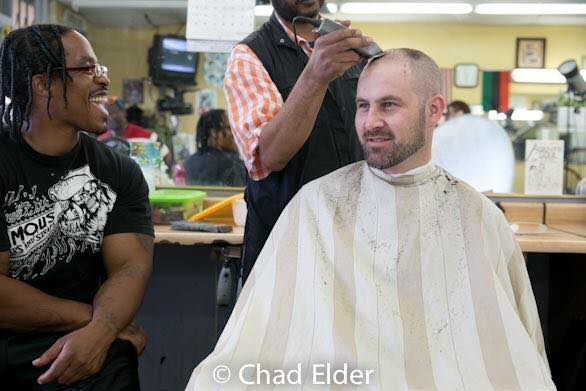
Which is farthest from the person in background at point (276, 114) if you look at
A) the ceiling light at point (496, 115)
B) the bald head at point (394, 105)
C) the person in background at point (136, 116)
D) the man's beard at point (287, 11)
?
the ceiling light at point (496, 115)

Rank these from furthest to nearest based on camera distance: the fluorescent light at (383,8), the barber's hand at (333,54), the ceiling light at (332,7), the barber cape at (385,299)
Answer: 1. the fluorescent light at (383,8)
2. the ceiling light at (332,7)
3. the barber's hand at (333,54)
4. the barber cape at (385,299)

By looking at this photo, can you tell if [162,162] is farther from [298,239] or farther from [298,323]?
[298,323]

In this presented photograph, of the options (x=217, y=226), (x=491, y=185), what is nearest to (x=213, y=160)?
(x=217, y=226)

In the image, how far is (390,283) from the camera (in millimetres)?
1659

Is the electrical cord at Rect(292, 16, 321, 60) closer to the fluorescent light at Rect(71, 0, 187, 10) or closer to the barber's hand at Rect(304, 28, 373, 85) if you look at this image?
the barber's hand at Rect(304, 28, 373, 85)

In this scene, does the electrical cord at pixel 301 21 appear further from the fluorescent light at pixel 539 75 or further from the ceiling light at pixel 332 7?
the fluorescent light at pixel 539 75

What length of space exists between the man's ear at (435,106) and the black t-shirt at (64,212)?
868 millimetres

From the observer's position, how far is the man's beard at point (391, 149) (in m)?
1.72

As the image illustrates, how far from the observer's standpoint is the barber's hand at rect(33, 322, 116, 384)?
67.9 inches

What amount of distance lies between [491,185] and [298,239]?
1.48m

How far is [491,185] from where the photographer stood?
2.95 meters

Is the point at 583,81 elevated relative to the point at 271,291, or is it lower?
elevated

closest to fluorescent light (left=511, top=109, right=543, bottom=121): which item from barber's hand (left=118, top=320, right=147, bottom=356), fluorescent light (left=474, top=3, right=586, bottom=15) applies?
fluorescent light (left=474, top=3, right=586, bottom=15)

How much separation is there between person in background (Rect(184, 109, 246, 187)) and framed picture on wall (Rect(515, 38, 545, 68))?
157 centimetres
